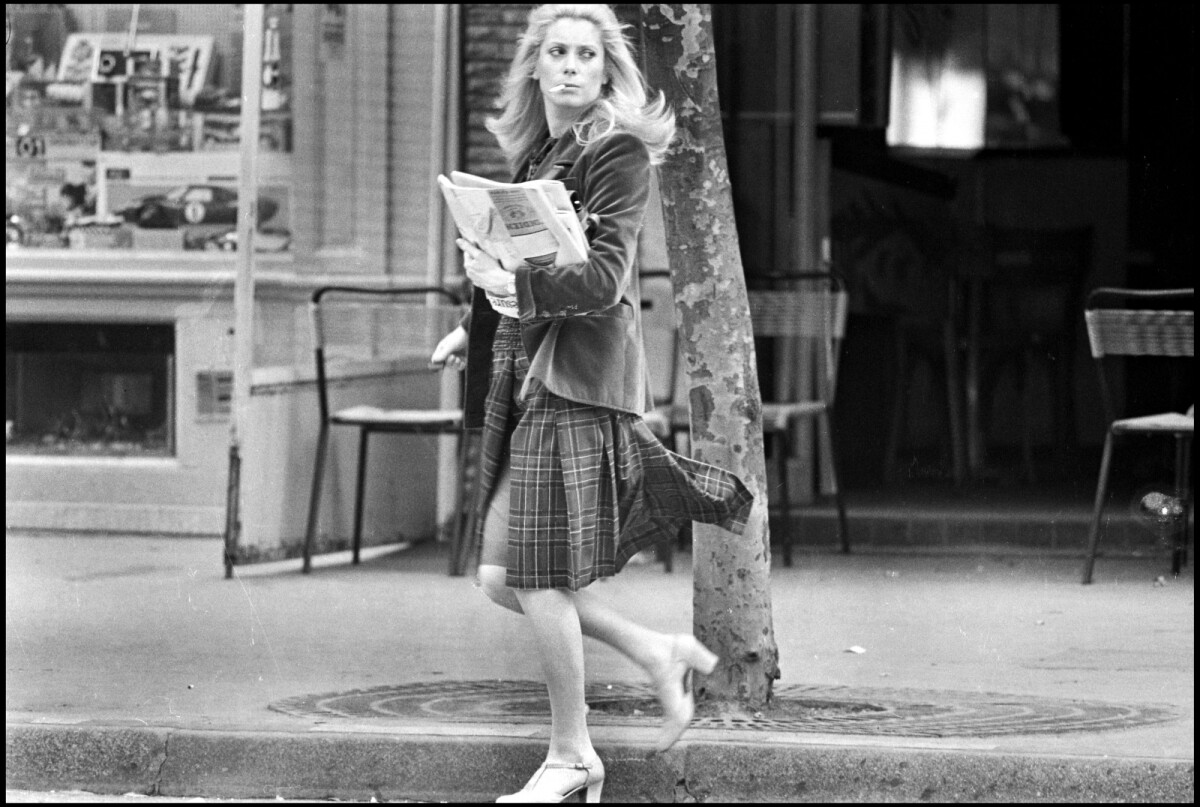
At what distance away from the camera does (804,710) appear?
17.7ft

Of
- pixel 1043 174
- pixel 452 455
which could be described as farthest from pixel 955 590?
pixel 1043 174

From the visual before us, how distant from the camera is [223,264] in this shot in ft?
30.6

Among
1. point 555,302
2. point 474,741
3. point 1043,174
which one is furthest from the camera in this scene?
point 1043,174

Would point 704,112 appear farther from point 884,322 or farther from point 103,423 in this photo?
point 884,322

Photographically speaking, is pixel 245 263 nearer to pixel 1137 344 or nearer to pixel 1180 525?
pixel 1137 344

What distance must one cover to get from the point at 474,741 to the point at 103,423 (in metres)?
5.14

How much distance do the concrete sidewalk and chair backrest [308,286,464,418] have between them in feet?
3.46

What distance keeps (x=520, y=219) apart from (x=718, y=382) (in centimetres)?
128

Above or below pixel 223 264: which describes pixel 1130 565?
below

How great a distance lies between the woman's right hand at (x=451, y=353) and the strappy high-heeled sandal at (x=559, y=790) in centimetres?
107

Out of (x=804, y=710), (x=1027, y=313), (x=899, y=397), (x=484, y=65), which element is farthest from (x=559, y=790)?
(x=1027, y=313)

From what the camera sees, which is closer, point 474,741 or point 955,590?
point 474,741

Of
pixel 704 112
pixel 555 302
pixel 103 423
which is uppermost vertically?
pixel 704 112

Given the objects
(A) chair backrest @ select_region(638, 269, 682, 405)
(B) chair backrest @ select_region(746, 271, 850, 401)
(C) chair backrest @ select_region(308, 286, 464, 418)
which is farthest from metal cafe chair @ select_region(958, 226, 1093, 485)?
(C) chair backrest @ select_region(308, 286, 464, 418)
